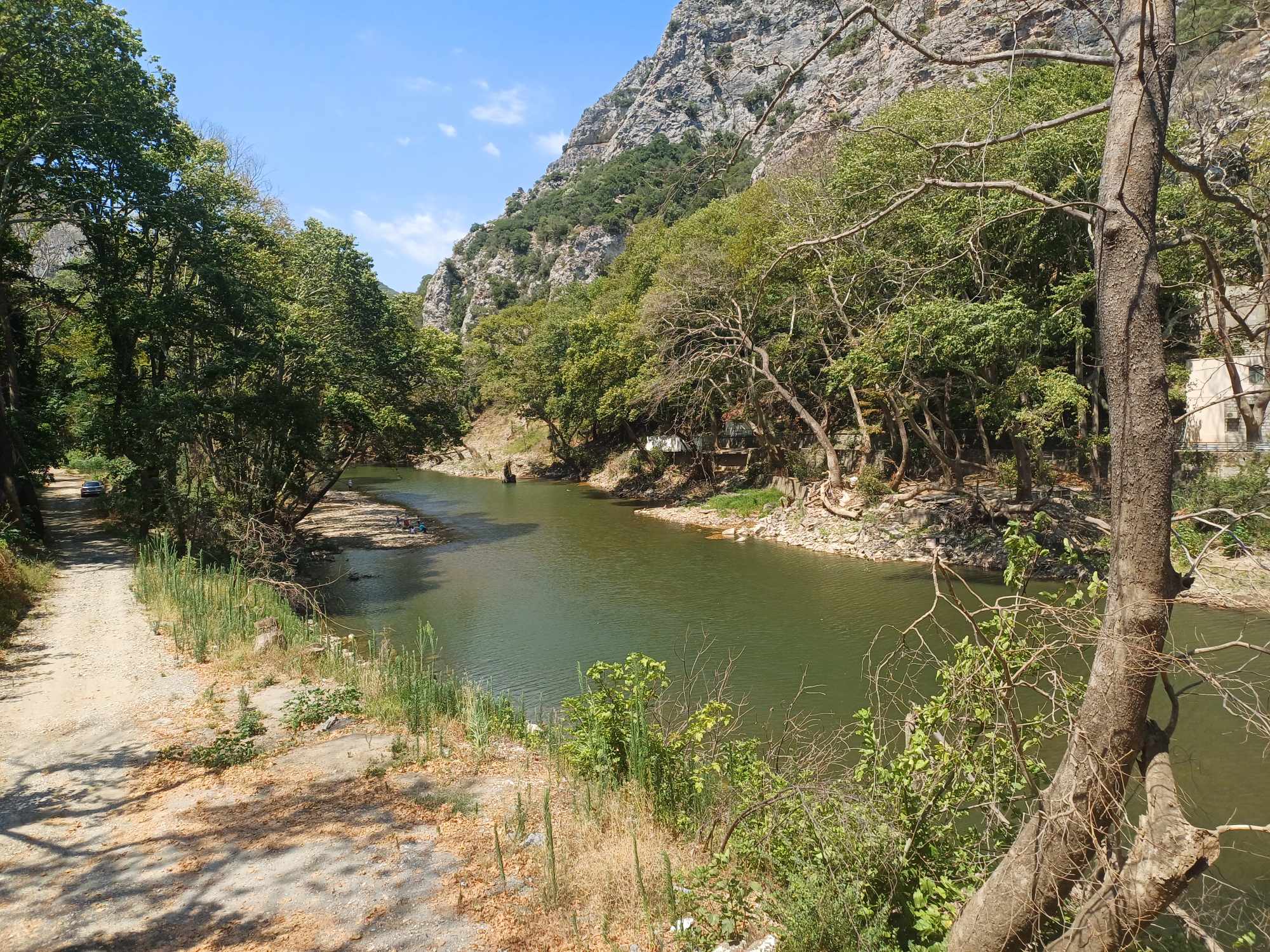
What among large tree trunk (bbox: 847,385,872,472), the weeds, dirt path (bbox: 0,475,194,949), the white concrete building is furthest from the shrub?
dirt path (bbox: 0,475,194,949)

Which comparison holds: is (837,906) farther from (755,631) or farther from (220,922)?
(755,631)

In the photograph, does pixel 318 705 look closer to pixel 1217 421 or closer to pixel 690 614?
pixel 690 614

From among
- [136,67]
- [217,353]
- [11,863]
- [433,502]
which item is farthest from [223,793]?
[433,502]

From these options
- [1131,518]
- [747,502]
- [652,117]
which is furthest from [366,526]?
[652,117]

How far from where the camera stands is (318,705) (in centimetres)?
738

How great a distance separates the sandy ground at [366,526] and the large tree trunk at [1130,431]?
21.1m

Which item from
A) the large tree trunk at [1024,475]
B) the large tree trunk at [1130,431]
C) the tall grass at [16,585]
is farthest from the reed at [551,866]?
the large tree trunk at [1024,475]

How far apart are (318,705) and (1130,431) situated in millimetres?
7429

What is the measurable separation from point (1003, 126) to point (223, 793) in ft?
53.6

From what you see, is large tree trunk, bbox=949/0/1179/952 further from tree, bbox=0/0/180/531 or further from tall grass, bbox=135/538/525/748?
tree, bbox=0/0/180/531

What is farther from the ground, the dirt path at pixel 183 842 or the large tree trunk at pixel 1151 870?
the large tree trunk at pixel 1151 870

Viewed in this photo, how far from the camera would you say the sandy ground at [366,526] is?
74.1 feet

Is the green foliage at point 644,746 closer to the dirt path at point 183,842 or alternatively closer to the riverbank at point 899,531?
the dirt path at point 183,842

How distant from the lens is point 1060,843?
8.41 ft
